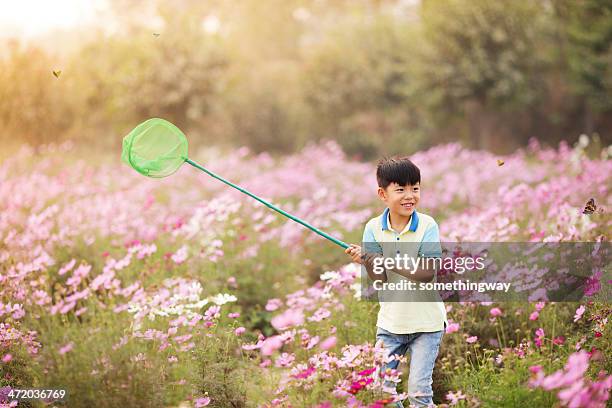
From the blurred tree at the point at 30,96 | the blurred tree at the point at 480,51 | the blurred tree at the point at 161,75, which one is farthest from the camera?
the blurred tree at the point at 161,75

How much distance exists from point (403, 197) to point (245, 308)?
2.32 metres

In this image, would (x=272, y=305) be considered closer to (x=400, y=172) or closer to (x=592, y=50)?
(x=400, y=172)

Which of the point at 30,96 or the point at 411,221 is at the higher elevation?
the point at 30,96

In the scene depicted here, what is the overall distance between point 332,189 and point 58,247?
10.7 feet

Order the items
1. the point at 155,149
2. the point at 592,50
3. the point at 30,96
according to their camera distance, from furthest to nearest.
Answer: the point at 592,50
the point at 30,96
the point at 155,149

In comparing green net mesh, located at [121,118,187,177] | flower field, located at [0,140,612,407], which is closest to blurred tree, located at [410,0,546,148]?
flower field, located at [0,140,612,407]

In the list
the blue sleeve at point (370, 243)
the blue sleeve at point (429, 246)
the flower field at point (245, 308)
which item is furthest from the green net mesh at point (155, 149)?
the blue sleeve at point (429, 246)

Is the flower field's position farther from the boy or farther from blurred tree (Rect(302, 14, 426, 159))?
blurred tree (Rect(302, 14, 426, 159))

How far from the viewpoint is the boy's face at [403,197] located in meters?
2.75

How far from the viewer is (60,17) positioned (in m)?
18.4

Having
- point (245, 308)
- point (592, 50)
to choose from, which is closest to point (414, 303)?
point (245, 308)

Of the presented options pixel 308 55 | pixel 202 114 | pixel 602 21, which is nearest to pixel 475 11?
pixel 602 21

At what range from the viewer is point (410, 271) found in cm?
268

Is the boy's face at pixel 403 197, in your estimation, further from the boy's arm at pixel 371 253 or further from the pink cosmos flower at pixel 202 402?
the pink cosmos flower at pixel 202 402
